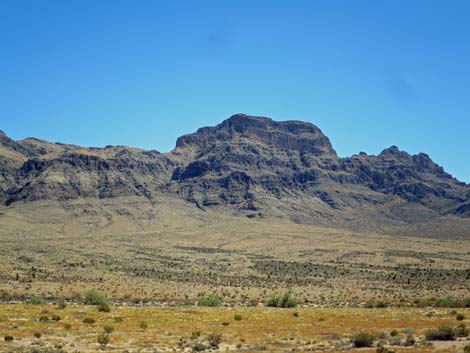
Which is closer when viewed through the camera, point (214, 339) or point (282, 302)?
point (214, 339)

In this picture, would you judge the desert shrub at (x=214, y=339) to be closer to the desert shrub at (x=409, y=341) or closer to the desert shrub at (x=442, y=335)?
the desert shrub at (x=409, y=341)

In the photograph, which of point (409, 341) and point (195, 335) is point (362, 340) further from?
point (195, 335)

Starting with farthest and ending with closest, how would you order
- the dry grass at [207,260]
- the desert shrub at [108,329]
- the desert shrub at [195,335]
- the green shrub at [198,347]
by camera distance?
the dry grass at [207,260], the desert shrub at [108,329], the desert shrub at [195,335], the green shrub at [198,347]

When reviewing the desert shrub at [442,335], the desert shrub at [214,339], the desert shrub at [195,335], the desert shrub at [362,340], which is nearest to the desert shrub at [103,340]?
the desert shrub at [195,335]

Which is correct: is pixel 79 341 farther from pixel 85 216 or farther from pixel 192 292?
pixel 85 216

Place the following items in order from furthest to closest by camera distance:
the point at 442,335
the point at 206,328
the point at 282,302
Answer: the point at 282,302, the point at 206,328, the point at 442,335

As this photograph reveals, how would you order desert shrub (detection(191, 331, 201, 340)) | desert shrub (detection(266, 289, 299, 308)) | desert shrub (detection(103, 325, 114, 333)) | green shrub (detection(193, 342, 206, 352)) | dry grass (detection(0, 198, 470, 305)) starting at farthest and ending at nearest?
dry grass (detection(0, 198, 470, 305)) → desert shrub (detection(266, 289, 299, 308)) → desert shrub (detection(103, 325, 114, 333)) → desert shrub (detection(191, 331, 201, 340)) → green shrub (detection(193, 342, 206, 352))

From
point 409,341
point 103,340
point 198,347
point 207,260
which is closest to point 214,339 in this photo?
point 198,347

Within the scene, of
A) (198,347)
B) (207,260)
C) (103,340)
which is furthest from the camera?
(207,260)

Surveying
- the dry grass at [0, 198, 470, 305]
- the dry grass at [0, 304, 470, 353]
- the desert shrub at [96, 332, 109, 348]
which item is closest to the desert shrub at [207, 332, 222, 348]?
the dry grass at [0, 304, 470, 353]

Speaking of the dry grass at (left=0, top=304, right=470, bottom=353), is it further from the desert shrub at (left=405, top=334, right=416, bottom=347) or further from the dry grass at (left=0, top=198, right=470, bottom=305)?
the dry grass at (left=0, top=198, right=470, bottom=305)

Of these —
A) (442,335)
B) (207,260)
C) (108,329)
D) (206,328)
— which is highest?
(442,335)

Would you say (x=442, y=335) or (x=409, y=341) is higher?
(x=442, y=335)

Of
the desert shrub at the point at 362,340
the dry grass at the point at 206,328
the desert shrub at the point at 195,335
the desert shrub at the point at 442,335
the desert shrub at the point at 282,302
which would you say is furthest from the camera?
the desert shrub at the point at 282,302
